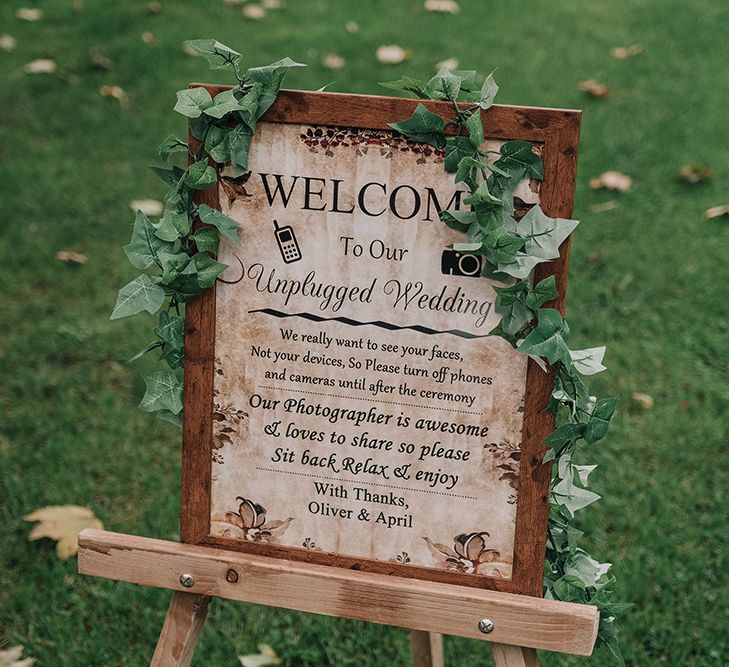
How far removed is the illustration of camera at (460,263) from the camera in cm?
138

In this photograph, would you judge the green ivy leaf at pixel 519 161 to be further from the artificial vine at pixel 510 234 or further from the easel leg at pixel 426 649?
the easel leg at pixel 426 649

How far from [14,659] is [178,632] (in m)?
0.88

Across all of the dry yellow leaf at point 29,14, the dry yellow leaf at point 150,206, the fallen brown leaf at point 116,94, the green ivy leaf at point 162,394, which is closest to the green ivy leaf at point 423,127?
the green ivy leaf at point 162,394

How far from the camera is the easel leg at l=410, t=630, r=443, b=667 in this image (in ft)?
6.57

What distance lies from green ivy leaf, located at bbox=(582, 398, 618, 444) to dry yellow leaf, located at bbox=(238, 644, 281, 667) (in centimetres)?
115

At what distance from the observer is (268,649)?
7.53 ft

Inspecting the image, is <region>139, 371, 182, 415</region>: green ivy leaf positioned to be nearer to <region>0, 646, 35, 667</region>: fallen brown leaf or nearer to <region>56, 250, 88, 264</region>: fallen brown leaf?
<region>0, 646, 35, 667</region>: fallen brown leaf

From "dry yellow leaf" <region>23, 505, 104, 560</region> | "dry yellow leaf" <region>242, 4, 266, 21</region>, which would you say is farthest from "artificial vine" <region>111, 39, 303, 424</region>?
"dry yellow leaf" <region>242, 4, 266, 21</region>

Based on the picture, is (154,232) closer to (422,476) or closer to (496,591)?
(422,476)

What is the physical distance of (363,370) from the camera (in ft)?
4.77

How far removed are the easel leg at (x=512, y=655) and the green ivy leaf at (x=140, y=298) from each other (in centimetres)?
71

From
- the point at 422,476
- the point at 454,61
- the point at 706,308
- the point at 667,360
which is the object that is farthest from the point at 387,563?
→ the point at 454,61

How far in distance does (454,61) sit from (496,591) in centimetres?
369

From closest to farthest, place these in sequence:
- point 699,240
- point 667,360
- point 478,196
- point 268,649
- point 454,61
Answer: point 478,196 → point 268,649 → point 667,360 → point 699,240 → point 454,61
